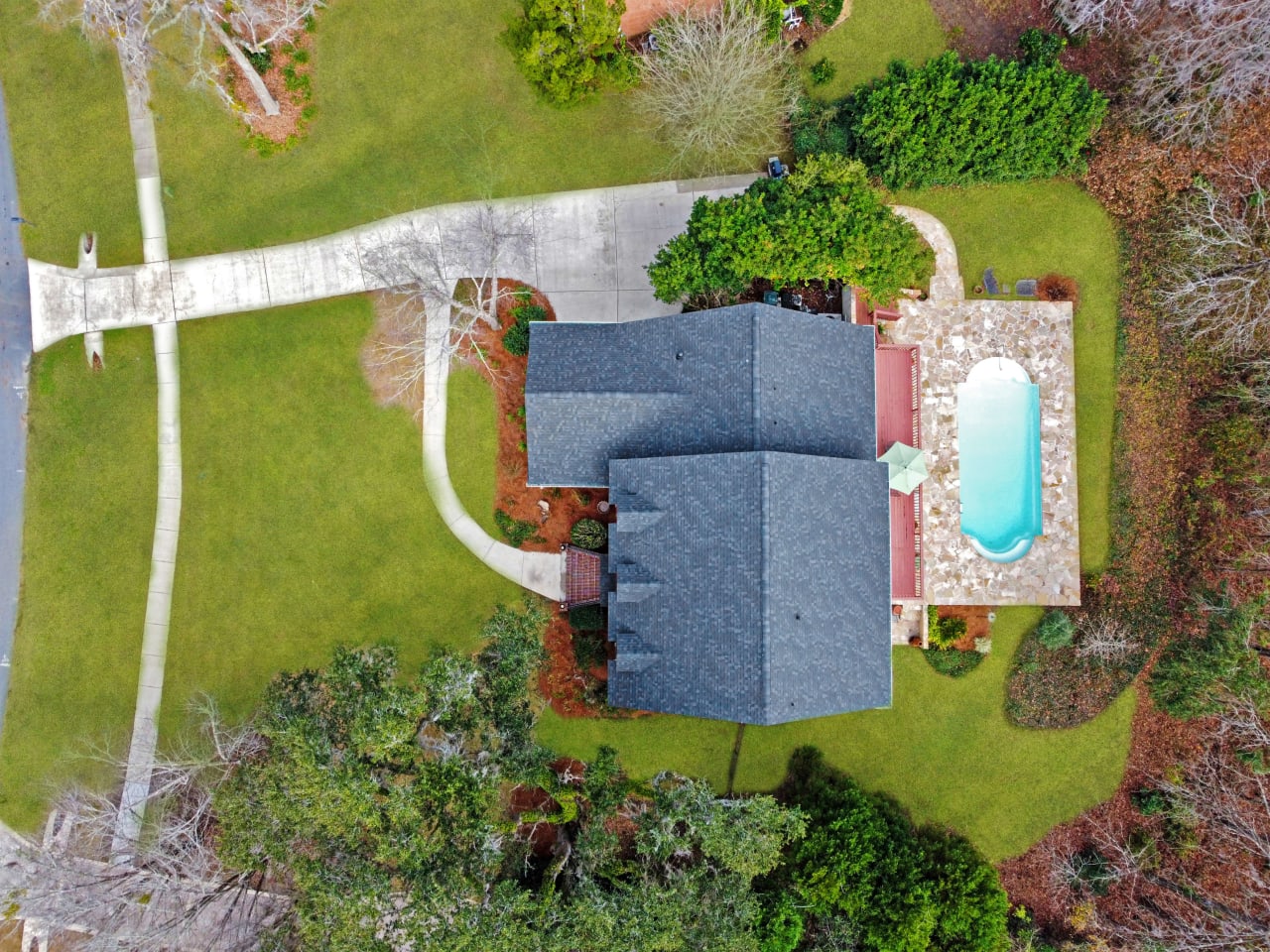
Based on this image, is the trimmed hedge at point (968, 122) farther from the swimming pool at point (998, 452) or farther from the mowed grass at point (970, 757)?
the mowed grass at point (970, 757)

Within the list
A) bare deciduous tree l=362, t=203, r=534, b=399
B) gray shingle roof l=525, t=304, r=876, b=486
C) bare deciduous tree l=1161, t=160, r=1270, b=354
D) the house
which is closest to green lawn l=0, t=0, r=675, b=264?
bare deciduous tree l=362, t=203, r=534, b=399

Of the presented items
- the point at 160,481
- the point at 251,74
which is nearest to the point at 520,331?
the point at 251,74

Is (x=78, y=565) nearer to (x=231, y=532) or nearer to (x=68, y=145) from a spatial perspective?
(x=231, y=532)

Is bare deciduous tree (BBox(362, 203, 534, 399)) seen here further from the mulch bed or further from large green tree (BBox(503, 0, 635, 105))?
the mulch bed

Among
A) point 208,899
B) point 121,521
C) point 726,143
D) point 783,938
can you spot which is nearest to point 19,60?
point 121,521

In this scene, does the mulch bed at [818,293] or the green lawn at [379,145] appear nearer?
the mulch bed at [818,293]

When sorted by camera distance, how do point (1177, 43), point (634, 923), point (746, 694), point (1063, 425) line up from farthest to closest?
point (1063, 425), point (1177, 43), point (746, 694), point (634, 923)

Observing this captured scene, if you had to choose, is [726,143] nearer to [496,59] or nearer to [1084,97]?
[496,59]

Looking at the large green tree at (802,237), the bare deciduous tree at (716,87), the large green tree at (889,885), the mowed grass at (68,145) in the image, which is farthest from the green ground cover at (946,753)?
the mowed grass at (68,145)
